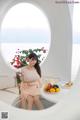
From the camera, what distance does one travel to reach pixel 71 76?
2.64 ft

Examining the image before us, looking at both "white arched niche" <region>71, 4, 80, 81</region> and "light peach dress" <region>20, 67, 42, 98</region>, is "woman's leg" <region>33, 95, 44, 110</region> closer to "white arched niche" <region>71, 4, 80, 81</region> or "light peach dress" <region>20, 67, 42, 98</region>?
"light peach dress" <region>20, 67, 42, 98</region>

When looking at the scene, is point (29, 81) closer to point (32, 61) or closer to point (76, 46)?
point (32, 61)

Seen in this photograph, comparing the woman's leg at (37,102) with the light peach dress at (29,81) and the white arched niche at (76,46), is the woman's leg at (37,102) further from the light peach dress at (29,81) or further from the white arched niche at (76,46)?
the white arched niche at (76,46)

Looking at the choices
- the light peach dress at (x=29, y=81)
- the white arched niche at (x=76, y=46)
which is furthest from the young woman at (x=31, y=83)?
the white arched niche at (x=76, y=46)

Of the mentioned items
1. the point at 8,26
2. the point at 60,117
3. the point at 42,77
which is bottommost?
the point at 60,117

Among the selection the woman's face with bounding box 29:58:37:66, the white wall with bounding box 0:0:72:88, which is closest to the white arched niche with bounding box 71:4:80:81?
the white wall with bounding box 0:0:72:88

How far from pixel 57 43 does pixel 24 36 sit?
0.35ft

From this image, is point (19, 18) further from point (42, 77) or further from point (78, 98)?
point (78, 98)

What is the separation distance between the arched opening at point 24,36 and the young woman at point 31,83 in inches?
0.8

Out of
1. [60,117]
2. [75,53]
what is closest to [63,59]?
[75,53]

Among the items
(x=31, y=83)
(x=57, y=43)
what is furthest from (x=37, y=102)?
(x=57, y=43)

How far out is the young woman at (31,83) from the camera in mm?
807

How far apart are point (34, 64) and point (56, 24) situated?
14 centimetres

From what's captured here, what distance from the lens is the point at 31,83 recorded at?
0.81m
